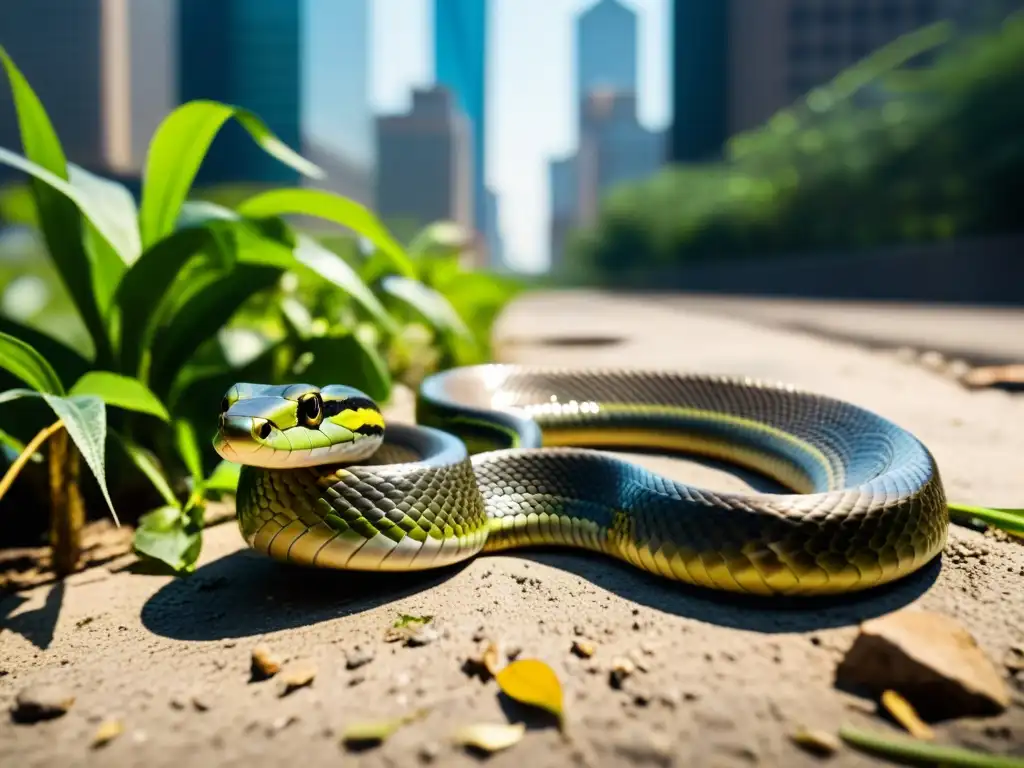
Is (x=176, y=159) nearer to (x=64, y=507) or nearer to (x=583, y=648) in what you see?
(x=64, y=507)

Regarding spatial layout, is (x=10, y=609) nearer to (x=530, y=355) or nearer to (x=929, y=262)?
(x=530, y=355)

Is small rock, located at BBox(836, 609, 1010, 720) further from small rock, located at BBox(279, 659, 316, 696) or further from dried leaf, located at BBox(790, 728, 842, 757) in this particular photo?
small rock, located at BBox(279, 659, 316, 696)

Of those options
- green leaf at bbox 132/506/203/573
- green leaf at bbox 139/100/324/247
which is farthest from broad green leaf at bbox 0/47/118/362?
green leaf at bbox 132/506/203/573

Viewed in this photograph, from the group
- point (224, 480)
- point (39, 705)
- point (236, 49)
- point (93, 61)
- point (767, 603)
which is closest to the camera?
point (39, 705)

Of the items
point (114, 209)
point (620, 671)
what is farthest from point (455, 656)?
point (114, 209)

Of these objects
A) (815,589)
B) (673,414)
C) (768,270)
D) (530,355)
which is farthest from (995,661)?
(768,270)

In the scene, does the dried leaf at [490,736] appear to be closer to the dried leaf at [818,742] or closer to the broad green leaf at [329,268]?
the dried leaf at [818,742]
